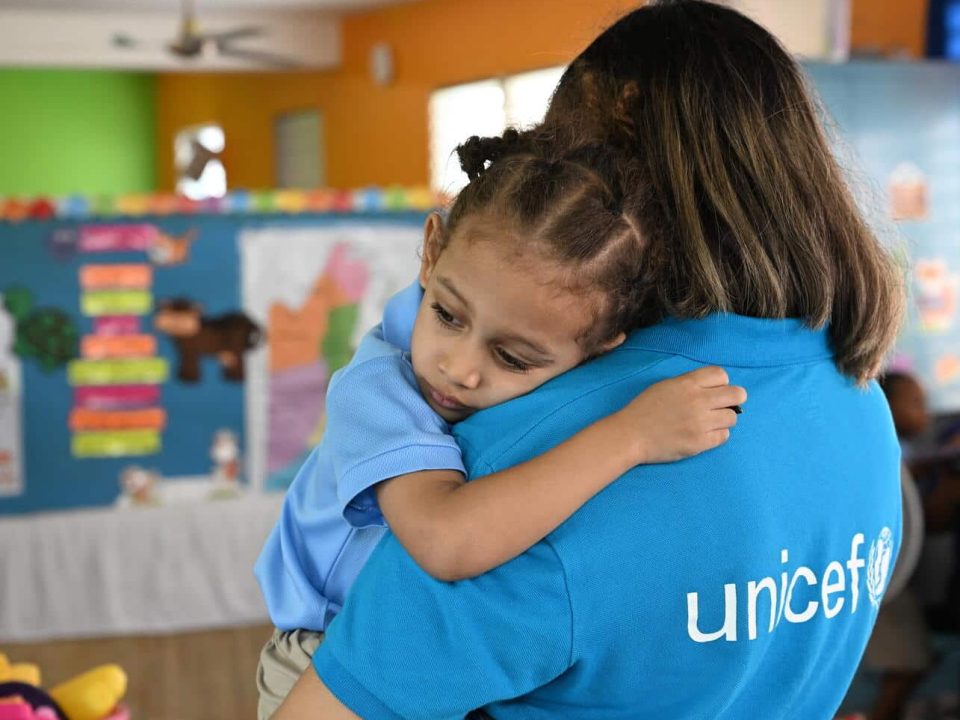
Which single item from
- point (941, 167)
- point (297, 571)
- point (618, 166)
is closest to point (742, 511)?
point (618, 166)

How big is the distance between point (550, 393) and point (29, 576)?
11.3ft

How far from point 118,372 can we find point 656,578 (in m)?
3.50


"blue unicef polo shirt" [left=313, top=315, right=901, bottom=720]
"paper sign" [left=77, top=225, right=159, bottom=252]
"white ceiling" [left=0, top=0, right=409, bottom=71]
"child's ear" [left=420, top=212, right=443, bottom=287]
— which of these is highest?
"white ceiling" [left=0, top=0, right=409, bottom=71]

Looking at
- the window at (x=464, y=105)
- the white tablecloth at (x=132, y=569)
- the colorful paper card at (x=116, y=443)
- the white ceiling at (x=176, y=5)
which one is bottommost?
the white tablecloth at (x=132, y=569)

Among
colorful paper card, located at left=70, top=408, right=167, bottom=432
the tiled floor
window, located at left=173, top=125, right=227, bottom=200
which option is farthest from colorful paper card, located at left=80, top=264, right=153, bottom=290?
window, located at left=173, top=125, right=227, bottom=200

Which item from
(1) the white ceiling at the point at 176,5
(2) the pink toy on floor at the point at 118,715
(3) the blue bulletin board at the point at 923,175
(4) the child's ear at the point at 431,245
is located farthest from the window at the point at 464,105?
(4) the child's ear at the point at 431,245

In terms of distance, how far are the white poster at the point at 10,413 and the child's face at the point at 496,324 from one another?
3308 millimetres

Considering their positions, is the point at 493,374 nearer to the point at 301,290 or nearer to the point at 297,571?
the point at 297,571

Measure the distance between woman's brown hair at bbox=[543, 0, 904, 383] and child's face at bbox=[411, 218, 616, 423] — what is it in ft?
0.23

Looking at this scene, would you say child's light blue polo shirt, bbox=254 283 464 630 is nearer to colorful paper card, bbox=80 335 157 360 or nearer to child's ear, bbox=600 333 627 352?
child's ear, bbox=600 333 627 352

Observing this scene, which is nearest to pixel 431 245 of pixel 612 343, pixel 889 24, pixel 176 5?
pixel 612 343

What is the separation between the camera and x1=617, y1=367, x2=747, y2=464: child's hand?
30.5 inches

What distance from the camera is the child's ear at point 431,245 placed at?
969 mm

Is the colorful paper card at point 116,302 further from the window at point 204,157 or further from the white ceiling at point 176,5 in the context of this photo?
the window at point 204,157
